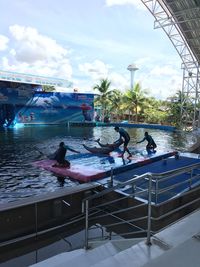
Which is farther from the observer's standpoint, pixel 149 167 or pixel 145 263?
pixel 149 167

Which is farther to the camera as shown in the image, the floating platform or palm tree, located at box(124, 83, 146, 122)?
palm tree, located at box(124, 83, 146, 122)

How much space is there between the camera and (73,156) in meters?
10.4

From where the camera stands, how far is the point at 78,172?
7801 mm

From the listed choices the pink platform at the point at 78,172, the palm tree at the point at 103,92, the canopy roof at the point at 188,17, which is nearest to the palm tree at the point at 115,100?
the palm tree at the point at 103,92

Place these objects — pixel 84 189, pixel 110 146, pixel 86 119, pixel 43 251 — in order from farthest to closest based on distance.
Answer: pixel 86 119 → pixel 110 146 → pixel 84 189 → pixel 43 251

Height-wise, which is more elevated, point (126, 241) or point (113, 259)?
point (113, 259)

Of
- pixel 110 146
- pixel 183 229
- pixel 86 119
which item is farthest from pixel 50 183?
pixel 86 119

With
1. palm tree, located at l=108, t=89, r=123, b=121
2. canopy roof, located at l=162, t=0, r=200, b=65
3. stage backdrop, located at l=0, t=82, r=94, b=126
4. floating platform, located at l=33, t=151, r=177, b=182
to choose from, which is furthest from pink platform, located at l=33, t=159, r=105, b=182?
palm tree, located at l=108, t=89, r=123, b=121

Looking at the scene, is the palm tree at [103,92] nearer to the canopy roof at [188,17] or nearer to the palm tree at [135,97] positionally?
the palm tree at [135,97]

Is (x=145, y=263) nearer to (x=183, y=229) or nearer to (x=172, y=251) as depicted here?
(x=172, y=251)

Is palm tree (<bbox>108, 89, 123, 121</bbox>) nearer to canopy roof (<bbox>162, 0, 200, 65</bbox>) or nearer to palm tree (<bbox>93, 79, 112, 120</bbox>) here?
palm tree (<bbox>93, 79, 112, 120</bbox>)

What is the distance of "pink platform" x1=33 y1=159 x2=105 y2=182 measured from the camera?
7.27m

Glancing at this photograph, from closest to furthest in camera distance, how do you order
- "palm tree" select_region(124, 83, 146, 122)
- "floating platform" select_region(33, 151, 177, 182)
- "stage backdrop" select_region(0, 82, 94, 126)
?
"floating platform" select_region(33, 151, 177, 182) < "stage backdrop" select_region(0, 82, 94, 126) < "palm tree" select_region(124, 83, 146, 122)

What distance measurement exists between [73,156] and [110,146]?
165cm
